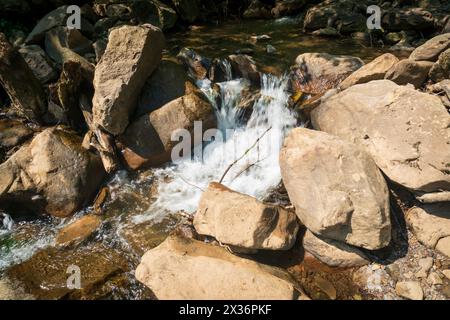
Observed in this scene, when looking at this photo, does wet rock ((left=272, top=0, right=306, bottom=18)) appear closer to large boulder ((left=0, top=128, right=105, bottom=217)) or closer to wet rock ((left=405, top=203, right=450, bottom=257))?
large boulder ((left=0, top=128, right=105, bottom=217))

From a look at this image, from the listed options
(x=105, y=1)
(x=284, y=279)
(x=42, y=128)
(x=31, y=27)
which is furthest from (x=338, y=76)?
(x=31, y=27)

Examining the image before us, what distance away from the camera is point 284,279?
464 cm

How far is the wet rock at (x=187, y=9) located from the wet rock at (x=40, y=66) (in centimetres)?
473

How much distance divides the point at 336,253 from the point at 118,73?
4.53 meters

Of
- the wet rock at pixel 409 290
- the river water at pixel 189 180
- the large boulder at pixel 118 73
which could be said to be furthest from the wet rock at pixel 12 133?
the wet rock at pixel 409 290

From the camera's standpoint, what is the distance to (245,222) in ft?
15.8

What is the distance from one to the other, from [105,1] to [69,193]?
7.47 metres

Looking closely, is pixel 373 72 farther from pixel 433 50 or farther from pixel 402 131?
pixel 402 131

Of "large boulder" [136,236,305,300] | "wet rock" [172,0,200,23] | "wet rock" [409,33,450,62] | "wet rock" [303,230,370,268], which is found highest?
"wet rock" [172,0,200,23]

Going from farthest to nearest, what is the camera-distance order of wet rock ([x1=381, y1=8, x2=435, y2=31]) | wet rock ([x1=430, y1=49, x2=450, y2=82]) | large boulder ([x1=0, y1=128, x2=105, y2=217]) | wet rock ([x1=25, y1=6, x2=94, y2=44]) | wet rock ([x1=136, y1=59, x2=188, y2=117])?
wet rock ([x1=381, y1=8, x2=435, y2=31])
wet rock ([x1=25, y1=6, x2=94, y2=44])
wet rock ([x1=136, y1=59, x2=188, y2=117])
wet rock ([x1=430, y1=49, x2=450, y2=82])
large boulder ([x1=0, y1=128, x2=105, y2=217])

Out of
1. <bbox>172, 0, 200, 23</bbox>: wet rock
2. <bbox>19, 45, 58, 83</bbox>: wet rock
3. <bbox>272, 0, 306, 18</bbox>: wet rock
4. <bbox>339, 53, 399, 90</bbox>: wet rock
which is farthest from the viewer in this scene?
<bbox>272, 0, 306, 18</bbox>: wet rock

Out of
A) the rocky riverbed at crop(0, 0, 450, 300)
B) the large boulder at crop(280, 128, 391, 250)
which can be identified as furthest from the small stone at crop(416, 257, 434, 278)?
the large boulder at crop(280, 128, 391, 250)

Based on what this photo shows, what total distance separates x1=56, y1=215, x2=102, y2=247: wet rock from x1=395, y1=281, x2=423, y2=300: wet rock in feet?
14.6

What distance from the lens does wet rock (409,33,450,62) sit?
6.74 m
